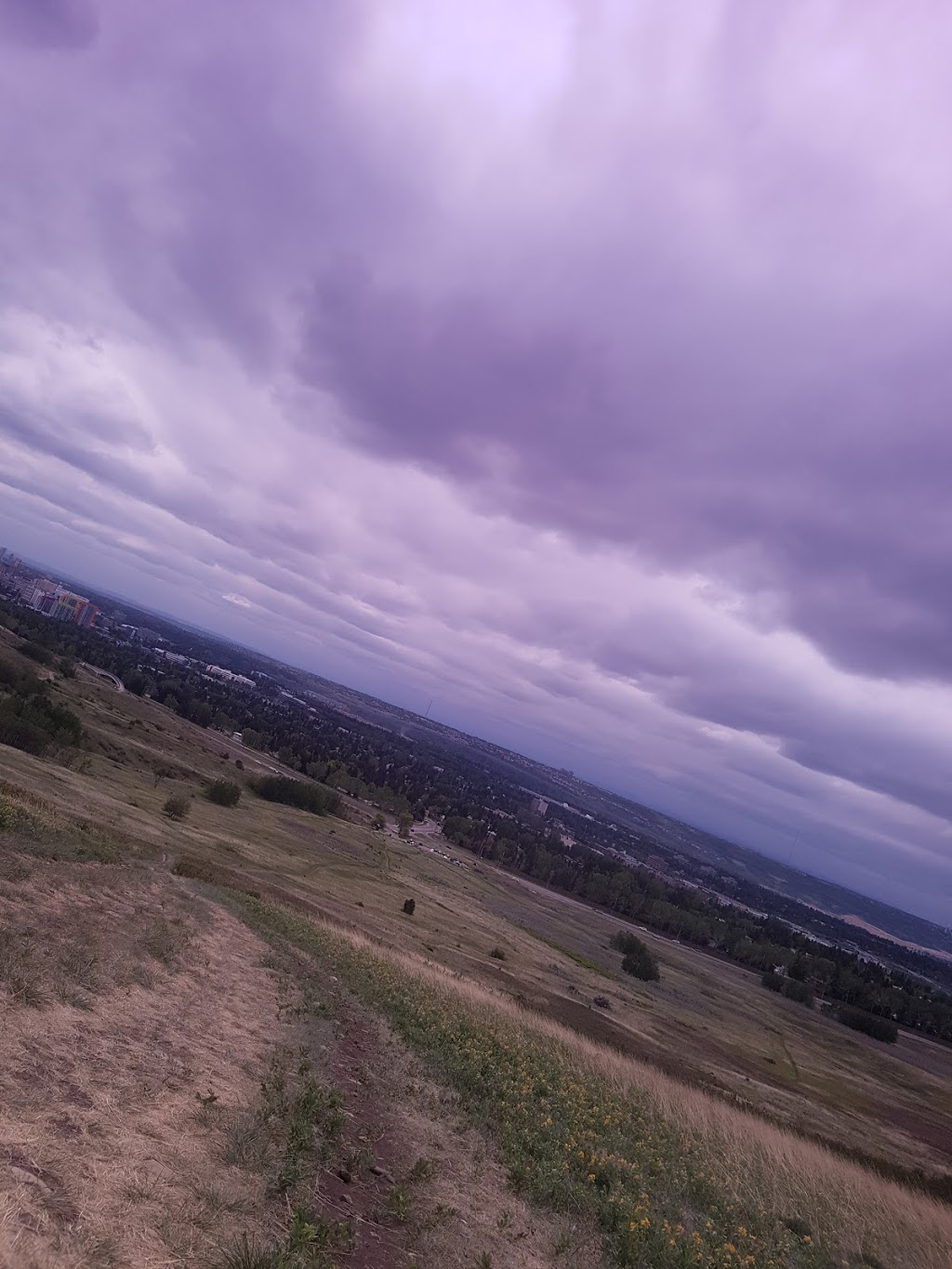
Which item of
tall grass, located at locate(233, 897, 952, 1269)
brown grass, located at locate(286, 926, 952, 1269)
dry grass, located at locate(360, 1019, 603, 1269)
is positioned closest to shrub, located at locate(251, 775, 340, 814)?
brown grass, located at locate(286, 926, 952, 1269)

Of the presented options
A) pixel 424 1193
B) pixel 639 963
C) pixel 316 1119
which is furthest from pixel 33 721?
pixel 639 963

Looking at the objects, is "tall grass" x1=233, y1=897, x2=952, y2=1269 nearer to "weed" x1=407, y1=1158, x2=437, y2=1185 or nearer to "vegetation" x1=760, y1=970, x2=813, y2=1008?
"weed" x1=407, y1=1158, x2=437, y2=1185

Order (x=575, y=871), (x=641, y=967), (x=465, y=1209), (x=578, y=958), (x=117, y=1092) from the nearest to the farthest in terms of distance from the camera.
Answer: (x=117, y=1092) → (x=465, y=1209) → (x=578, y=958) → (x=641, y=967) → (x=575, y=871)

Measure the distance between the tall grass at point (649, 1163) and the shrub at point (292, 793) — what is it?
291ft

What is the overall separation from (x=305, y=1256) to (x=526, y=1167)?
5.28 meters

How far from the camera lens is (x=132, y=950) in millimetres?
13484

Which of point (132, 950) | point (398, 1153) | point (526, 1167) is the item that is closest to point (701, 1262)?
point (526, 1167)

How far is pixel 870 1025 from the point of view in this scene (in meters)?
108

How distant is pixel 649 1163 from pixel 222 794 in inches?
3056

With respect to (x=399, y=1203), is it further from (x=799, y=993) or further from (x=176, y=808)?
(x=799, y=993)

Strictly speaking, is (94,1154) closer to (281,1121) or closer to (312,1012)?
(281,1121)

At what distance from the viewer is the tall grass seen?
9.80 m

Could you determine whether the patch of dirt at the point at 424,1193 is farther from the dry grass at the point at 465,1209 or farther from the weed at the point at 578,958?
the weed at the point at 578,958

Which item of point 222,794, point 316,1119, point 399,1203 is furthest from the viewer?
point 222,794
